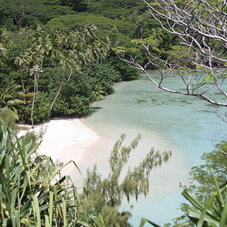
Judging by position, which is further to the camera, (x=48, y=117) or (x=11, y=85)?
(x=48, y=117)

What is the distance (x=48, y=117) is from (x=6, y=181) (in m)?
19.4

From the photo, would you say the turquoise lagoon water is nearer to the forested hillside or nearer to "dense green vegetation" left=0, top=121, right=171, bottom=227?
"dense green vegetation" left=0, top=121, right=171, bottom=227

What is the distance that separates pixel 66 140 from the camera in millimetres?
17078

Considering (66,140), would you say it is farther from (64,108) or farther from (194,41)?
(194,41)

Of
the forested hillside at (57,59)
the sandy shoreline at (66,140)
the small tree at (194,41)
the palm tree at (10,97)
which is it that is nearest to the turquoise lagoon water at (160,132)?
the sandy shoreline at (66,140)

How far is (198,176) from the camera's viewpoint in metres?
8.84

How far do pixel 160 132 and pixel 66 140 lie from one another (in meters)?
5.79

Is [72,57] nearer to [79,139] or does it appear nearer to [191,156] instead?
[79,139]

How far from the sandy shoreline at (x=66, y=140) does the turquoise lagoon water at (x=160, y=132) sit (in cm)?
76

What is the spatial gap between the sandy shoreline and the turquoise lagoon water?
76 cm

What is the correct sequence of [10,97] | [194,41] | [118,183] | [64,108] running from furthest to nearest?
[64,108], [10,97], [118,183], [194,41]

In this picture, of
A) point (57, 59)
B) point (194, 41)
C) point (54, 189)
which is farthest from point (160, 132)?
point (54, 189)

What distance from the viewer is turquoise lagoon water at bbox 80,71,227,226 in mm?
10797

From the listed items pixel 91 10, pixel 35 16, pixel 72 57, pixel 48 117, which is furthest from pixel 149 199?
pixel 91 10
